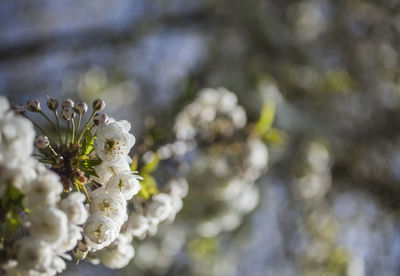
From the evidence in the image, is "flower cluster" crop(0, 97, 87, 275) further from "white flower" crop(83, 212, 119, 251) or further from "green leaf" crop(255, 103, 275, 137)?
"green leaf" crop(255, 103, 275, 137)

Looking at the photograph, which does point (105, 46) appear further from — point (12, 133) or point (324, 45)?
point (12, 133)

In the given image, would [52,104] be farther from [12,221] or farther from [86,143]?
[12,221]

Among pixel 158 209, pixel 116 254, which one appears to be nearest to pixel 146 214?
pixel 158 209

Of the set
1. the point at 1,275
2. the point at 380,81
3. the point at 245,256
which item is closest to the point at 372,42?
the point at 380,81

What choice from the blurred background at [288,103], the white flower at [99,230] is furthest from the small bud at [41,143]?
the blurred background at [288,103]

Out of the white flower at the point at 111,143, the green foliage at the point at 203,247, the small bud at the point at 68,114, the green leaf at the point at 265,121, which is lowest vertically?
the white flower at the point at 111,143

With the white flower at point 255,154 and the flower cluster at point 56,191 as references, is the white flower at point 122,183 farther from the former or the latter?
the white flower at point 255,154
